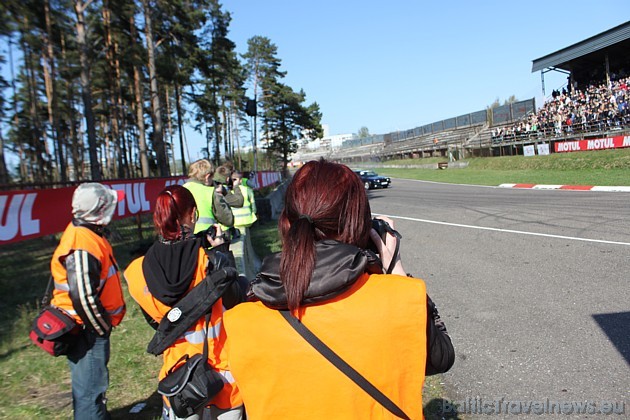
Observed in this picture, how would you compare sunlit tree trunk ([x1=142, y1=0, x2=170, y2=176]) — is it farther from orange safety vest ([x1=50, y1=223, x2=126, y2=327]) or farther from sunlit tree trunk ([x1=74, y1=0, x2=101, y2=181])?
orange safety vest ([x1=50, y1=223, x2=126, y2=327])

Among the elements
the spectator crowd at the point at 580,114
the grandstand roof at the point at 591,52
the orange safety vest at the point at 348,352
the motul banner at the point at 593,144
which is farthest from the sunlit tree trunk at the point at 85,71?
the grandstand roof at the point at 591,52

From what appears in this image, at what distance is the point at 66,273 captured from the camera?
249cm

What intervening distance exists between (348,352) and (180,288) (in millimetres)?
1231

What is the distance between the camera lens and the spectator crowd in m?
26.8

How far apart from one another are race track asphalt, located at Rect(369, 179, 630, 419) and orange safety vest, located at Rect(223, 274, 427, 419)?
2324 mm

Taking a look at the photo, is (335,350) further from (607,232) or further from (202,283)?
(607,232)

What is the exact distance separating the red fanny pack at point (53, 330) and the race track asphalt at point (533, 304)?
2835mm

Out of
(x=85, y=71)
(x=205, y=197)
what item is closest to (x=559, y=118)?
(x=85, y=71)

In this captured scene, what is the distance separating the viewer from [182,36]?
25516 millimetres

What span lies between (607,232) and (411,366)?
9463 millimetres

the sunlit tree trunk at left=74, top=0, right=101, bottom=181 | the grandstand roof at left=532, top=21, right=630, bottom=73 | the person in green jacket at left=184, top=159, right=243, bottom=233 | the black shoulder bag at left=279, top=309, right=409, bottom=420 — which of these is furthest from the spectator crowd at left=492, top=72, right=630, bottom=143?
the black shoulder bag at left=279, top=309, right=409, bottom=420

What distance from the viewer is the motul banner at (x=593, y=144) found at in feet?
79.7

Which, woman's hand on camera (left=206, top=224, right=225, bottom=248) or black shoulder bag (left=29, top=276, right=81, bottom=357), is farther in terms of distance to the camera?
woman's hand on camera (left=206, top=224, right=225, bottom=248)

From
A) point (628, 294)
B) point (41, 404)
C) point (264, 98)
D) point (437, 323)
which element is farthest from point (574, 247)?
point (264, 98)
